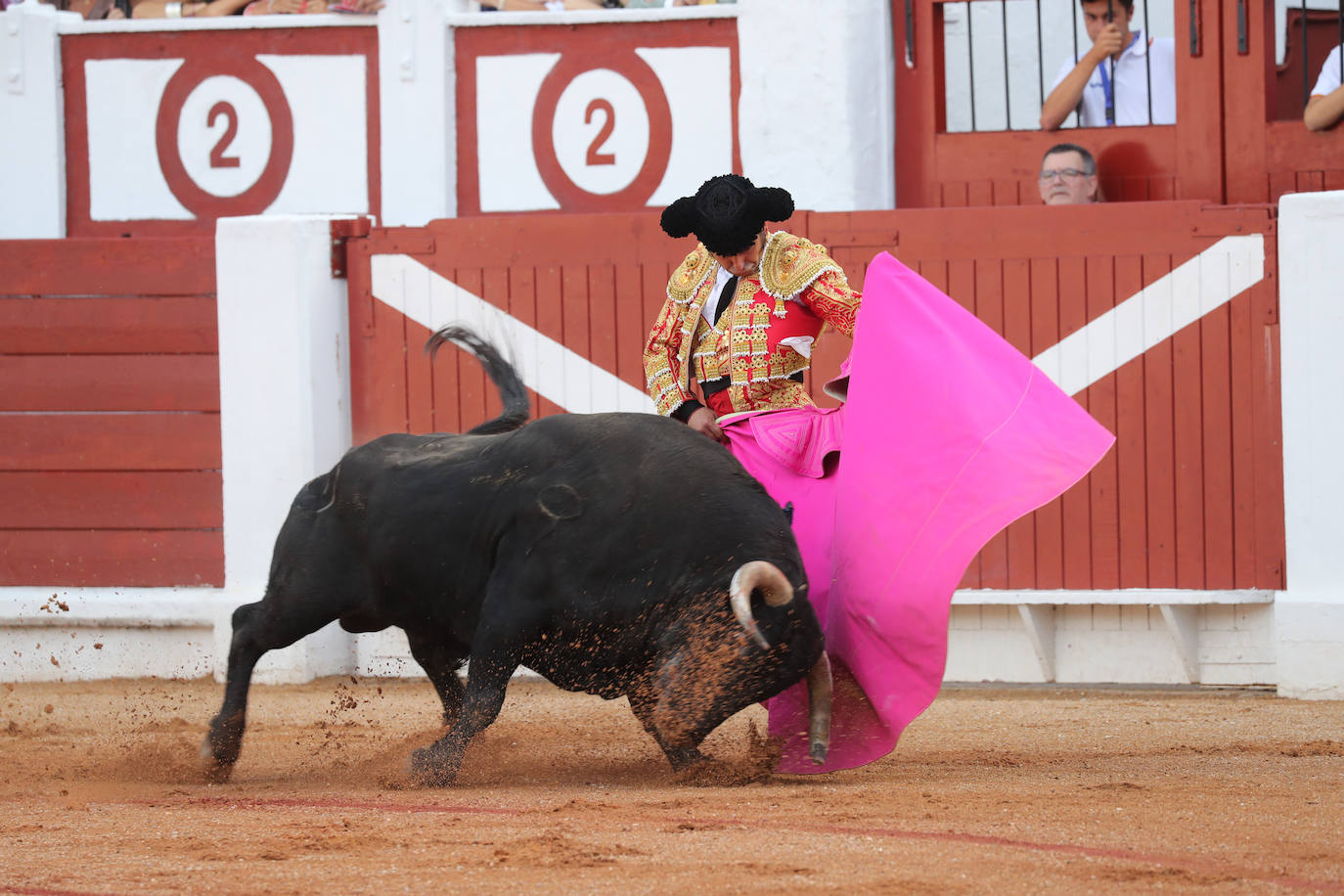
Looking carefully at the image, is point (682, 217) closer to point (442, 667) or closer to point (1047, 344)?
point (442, 667)

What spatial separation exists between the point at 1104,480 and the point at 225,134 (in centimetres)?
408

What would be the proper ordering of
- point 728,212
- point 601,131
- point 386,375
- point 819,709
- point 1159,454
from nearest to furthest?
1. point 819,709
2. point 728,212
3. point 1159,454
4. point 386,375
5. point 601,131

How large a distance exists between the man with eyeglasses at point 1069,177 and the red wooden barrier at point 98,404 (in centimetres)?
326

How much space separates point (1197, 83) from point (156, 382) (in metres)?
4.19

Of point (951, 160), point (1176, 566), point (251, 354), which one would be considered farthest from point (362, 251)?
point (1176, 566)

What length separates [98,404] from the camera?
23.4 feet

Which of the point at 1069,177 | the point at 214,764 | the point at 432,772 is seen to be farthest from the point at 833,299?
the point at 1069,177

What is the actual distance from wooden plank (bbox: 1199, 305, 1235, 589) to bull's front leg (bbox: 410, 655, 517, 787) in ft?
10.3

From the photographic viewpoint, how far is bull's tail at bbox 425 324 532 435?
458 cm

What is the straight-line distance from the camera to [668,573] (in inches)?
150

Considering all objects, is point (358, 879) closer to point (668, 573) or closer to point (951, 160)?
point (668, 573)

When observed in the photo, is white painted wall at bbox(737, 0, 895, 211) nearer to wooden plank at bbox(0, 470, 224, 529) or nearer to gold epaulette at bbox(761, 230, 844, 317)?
wooden plank at bbox(0, 470, 224, 529)

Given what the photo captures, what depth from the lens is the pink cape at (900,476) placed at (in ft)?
12.7

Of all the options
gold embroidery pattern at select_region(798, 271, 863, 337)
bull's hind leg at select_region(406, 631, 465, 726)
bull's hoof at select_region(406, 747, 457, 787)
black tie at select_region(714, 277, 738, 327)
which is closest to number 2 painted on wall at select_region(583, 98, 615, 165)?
black tie at select_region(714, 277, 738, 327)
